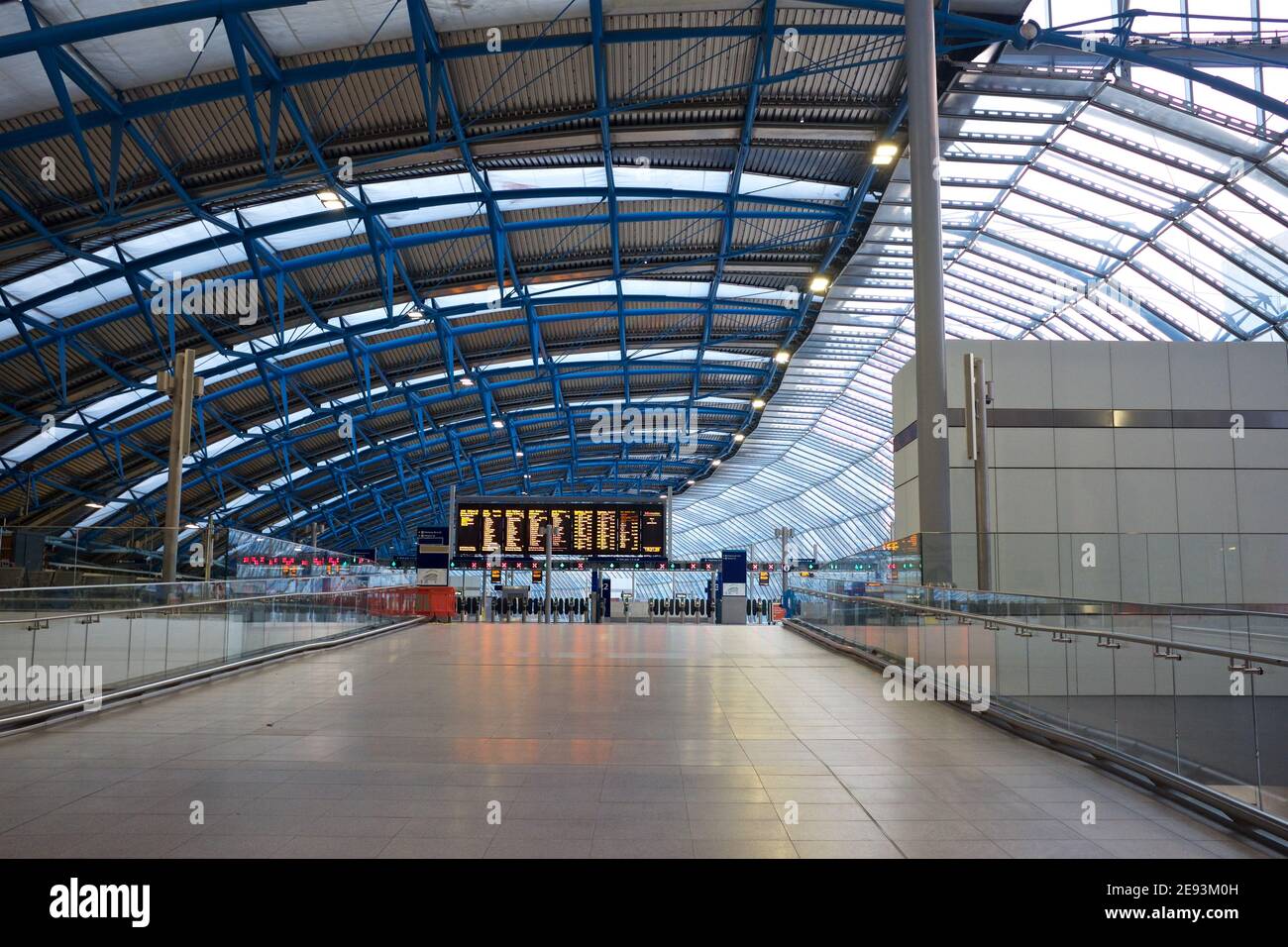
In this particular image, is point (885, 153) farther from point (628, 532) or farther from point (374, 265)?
point (628, 532)

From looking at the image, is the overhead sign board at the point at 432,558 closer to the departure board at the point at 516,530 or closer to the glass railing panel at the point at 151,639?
the departure board at the point at 516,530

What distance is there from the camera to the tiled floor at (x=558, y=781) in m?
5.21

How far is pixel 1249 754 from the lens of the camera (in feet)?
18.0

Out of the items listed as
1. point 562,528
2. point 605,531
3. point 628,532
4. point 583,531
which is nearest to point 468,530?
point 562,528

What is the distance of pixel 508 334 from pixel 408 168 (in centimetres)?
1388

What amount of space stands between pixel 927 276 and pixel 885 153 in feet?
18.8

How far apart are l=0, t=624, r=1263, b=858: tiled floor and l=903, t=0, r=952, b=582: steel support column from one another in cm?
509

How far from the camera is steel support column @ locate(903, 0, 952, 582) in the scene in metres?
15.4

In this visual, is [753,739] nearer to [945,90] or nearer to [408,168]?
[945,90]

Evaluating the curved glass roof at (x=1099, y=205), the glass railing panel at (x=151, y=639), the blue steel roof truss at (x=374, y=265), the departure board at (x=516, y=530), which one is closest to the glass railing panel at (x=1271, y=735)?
the glass railing panel at (x=151, y=639)

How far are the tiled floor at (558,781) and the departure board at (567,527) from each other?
66.5ft

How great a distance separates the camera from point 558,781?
6660 mm
